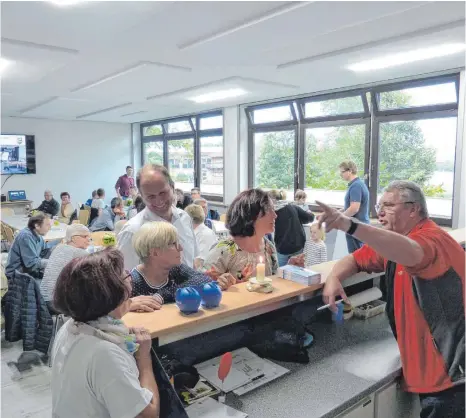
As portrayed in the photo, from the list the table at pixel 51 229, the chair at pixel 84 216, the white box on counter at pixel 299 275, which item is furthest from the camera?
the chair at pixel 84 216

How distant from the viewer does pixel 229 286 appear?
5.74 ft

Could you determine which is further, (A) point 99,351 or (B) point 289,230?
(B) point 289,230

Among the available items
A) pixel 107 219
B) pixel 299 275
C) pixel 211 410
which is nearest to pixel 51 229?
pixel 107 219

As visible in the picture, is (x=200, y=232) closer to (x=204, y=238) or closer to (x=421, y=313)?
(x=204, y=238)

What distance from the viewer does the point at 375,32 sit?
3.49 m

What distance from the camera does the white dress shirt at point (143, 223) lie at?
224 centimetres

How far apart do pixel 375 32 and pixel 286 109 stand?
3.90 meters

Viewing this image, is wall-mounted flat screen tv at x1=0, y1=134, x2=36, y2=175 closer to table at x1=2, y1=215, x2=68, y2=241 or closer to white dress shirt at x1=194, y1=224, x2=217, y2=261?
table at x1=2, y1=215, x2=68, y2=241

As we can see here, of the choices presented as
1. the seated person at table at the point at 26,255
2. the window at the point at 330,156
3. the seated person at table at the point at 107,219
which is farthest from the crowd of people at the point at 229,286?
the window at the point at 330,156

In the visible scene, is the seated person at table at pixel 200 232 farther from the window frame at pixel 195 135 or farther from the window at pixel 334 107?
the window frame at pixel 195 135

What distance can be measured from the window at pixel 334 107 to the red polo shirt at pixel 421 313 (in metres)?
5.19

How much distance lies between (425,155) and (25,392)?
5288 mm

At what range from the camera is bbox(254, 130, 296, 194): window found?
7.48 meters

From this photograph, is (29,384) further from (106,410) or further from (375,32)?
(375,32)
